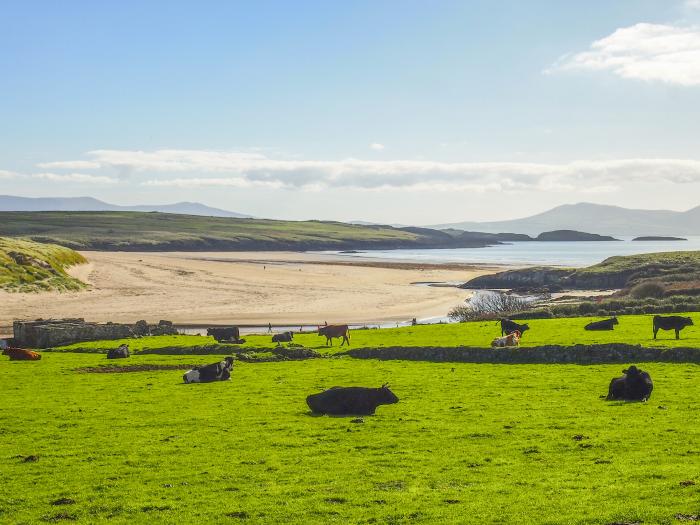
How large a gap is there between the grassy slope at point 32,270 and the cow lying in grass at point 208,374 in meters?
60.8

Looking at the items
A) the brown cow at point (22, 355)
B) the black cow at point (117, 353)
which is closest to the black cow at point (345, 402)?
the black cow at point (117, 353)

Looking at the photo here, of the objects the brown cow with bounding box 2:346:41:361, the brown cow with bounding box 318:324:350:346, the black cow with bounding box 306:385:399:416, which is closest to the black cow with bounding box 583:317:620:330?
the brown cow with bounding box 318:324:350:346

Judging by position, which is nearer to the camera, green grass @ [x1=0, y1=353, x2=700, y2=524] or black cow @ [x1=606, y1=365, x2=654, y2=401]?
green grass @ [x1=0, y1=353, x2=700, y2=524]

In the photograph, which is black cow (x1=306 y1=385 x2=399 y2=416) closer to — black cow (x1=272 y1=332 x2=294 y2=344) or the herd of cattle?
the herd of cattle

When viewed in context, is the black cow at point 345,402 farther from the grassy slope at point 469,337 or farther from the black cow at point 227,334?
the black cow at point 227,334

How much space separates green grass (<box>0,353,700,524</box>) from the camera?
1379cm

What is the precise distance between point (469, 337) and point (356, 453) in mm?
25173

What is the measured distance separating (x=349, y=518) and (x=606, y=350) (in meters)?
24.0

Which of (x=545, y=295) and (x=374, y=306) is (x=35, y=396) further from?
(x=545, y=295)

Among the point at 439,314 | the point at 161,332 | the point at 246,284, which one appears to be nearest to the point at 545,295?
the point at 439,314

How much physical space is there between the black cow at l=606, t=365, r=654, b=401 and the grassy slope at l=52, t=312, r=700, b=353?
11.6 metres

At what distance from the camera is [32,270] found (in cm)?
9138

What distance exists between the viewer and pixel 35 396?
27.2 metres

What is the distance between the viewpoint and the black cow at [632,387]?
23844 mm
